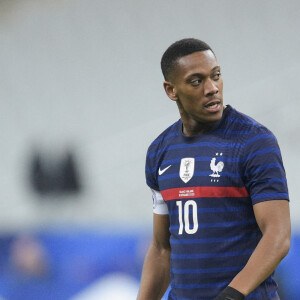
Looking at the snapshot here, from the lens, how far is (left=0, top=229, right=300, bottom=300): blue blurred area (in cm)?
489

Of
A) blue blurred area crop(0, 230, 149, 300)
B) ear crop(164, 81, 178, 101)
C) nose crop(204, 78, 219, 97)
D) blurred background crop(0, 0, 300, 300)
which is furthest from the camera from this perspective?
blurred background crop(0, 0, 300, 300)

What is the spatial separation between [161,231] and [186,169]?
32cm

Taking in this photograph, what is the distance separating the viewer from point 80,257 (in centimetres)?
504

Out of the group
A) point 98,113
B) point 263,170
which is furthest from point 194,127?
point 98,113

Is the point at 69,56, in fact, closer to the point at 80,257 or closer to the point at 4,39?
the point at 4,39

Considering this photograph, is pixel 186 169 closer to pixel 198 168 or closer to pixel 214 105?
pixel 198 168

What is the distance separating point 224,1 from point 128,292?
2.32 meters

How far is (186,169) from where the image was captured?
2.34 metres

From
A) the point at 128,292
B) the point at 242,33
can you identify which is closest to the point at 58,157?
the point at 128,292

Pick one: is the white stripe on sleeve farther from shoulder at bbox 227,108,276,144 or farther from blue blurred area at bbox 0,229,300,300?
blue blurred area at bbox 0,229,300,300

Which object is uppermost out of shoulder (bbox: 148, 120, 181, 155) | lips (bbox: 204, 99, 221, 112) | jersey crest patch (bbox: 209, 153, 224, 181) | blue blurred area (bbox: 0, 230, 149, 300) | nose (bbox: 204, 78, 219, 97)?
nose (bbox: 204, 78, 219, 97)

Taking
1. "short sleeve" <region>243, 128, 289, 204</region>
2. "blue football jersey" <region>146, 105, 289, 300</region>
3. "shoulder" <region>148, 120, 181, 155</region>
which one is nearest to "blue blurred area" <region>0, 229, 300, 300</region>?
"shoulder" <region>148, 120, 181, 155</region>

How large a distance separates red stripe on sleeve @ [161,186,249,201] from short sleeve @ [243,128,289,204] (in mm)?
35

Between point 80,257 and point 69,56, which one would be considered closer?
point 80,257
